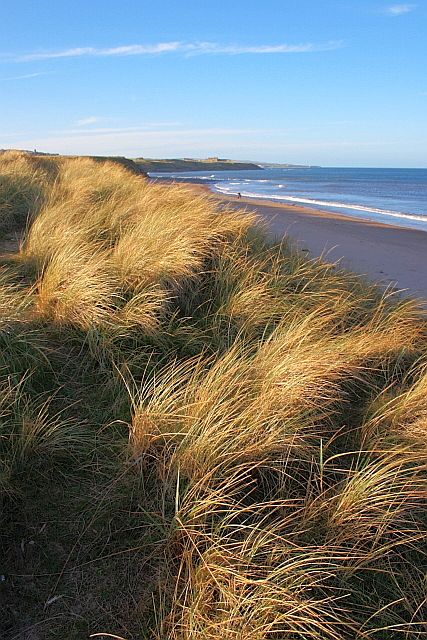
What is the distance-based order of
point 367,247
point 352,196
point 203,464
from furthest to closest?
point 352,196 < point 367,247 < point 203,464

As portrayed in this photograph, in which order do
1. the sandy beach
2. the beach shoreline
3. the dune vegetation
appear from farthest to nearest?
the sandy beach, the beach shoreline, the dune vegetation

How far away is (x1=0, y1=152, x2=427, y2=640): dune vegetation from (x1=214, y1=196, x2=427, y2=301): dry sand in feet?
7.72

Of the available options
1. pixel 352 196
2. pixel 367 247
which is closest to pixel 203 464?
pixel 367 247

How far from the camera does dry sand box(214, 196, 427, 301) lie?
287 inches

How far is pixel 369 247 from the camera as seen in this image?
1053cm

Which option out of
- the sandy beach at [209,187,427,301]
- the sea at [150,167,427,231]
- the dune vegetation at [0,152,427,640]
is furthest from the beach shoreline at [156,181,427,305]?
the sea at [150,167,427,231]

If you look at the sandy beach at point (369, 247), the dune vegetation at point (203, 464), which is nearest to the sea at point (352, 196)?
the sandy beach at point (369, 247)

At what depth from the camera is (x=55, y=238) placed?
484 centimetres

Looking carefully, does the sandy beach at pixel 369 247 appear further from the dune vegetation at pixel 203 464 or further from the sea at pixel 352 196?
the sea at pixel 352 196

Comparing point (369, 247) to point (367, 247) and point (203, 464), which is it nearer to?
point (367, 247)

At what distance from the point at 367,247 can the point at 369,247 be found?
48mm

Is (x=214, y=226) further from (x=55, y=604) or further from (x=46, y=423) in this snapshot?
(x=55, y=604)

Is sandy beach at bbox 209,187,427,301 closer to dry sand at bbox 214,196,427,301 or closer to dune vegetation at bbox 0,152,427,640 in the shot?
dry sand at bbox 214,196,427,301

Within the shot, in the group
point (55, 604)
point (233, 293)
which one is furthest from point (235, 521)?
point (233, 293)
